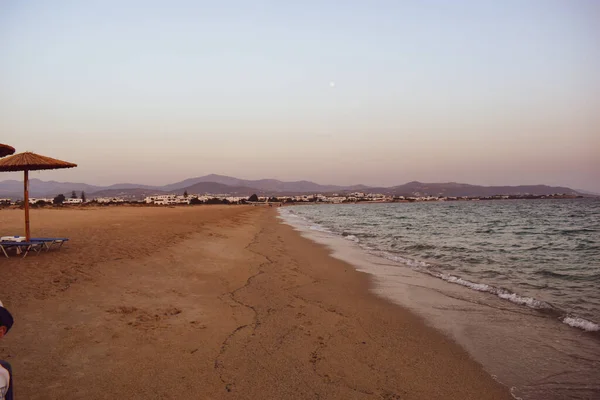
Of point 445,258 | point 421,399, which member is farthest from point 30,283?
point 445,258

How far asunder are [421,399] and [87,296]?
21.1 feet

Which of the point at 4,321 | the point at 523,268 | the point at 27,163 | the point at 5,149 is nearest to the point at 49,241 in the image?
the point at 27,163

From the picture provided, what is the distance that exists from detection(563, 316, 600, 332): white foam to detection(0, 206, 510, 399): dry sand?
296cm

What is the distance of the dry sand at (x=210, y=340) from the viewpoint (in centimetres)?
441

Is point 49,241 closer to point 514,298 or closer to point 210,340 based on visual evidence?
point 210,340

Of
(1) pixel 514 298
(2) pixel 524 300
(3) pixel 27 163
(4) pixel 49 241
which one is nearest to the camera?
(2) pixel 524 300

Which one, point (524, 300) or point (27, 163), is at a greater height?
point (27, 163)

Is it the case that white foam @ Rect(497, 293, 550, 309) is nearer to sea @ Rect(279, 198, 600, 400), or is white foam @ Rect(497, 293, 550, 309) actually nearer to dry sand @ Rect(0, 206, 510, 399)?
sea @ Rect(279, 198, 600, 400)

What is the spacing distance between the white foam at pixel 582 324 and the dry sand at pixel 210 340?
296cm

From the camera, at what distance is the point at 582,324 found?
7.14m

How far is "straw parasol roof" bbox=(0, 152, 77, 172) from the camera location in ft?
38.1

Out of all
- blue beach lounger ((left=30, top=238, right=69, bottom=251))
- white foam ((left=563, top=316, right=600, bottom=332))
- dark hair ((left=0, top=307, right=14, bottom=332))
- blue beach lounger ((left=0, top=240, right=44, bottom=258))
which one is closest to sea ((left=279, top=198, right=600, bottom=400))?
white foam ((left=563, top=316, right=600, bottom=332))

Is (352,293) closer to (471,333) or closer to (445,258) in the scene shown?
(471,333)

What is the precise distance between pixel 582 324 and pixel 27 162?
1504 cm
